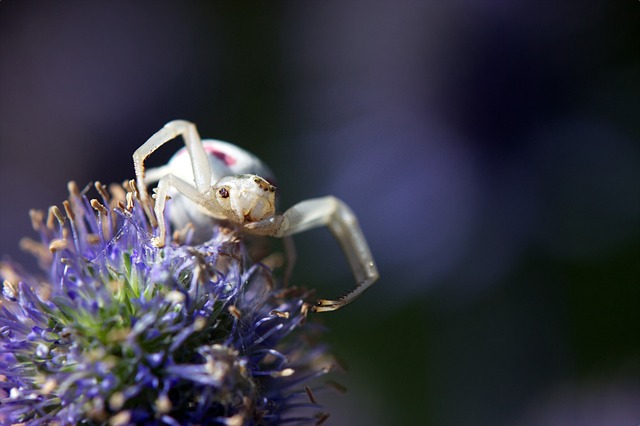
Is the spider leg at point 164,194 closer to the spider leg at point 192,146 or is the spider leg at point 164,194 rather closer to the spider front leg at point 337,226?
the spider leg at point 192,146

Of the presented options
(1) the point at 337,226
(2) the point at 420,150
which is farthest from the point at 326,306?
(2) the point at 420,150

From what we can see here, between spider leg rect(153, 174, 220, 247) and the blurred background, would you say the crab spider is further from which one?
the blurred background

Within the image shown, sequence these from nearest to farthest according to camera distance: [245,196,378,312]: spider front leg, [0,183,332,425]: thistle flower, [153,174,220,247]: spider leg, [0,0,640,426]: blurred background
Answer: [0,183,332,425]: thistle flower, [153,174,220,247]: spider leg, [245,196,378,312]: spider front leg, [0,0,640,426]: blurred background

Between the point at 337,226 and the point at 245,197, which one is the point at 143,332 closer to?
the point at 245,197

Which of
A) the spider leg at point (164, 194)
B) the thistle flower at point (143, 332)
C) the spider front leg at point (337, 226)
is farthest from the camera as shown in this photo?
the spider front leg at point (337, 226)

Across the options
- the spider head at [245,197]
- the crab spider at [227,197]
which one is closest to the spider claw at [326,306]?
the crab spider at [227,197]

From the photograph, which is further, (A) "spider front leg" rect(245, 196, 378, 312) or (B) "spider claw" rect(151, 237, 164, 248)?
(A) "spider front leg" rect(245, 196, 378, 312)

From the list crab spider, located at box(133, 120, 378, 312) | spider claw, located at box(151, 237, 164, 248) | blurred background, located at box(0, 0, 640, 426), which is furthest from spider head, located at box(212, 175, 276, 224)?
blurred background, located at box(0, 0, 640, 426)
